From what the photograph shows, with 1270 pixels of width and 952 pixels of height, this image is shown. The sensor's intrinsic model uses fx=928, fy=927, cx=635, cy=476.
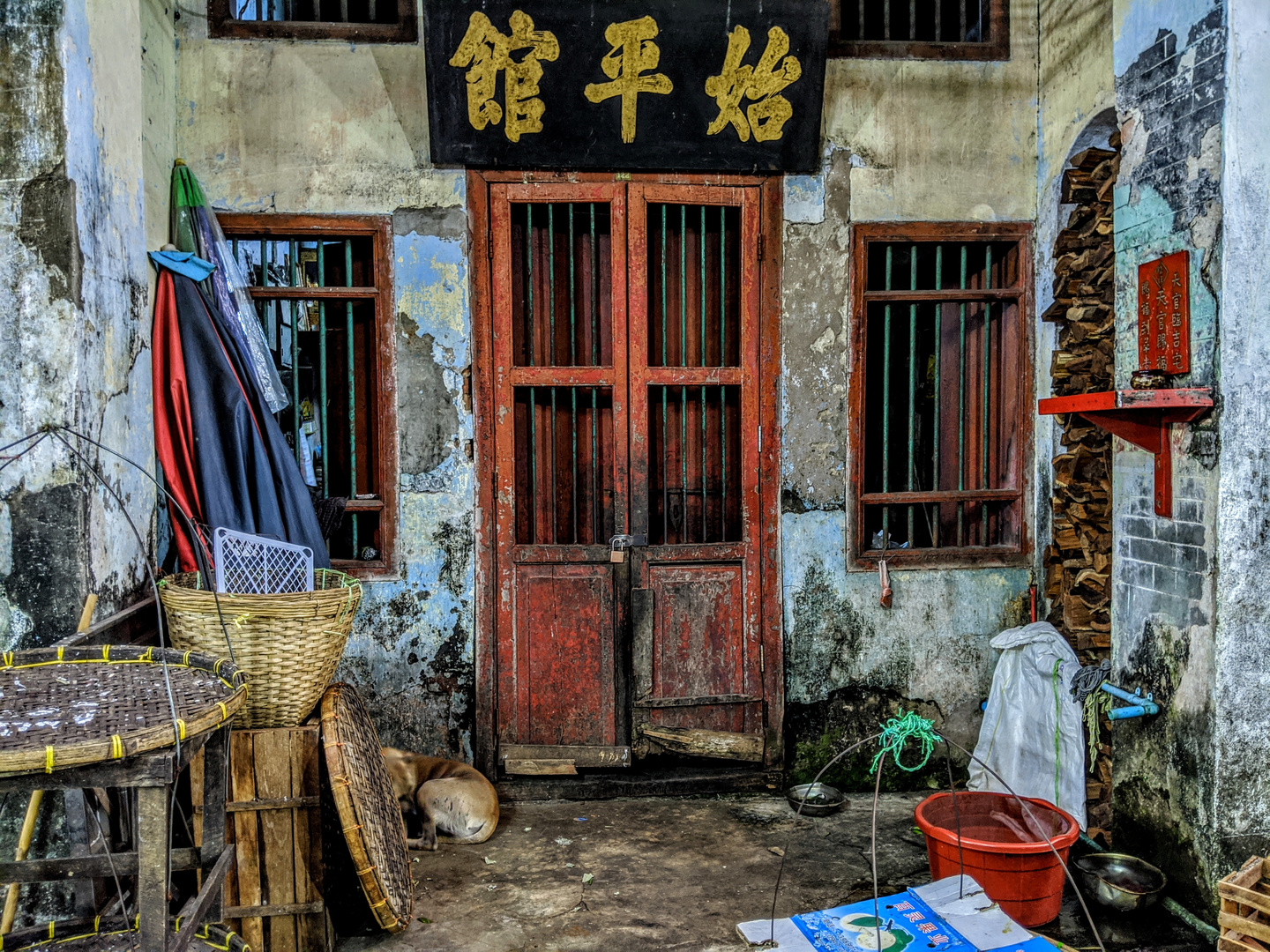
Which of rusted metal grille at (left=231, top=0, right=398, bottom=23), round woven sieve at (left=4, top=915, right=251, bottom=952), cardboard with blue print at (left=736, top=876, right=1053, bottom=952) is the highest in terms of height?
rusted metal grille at (left=231, top=0, right=398, bottom=23)

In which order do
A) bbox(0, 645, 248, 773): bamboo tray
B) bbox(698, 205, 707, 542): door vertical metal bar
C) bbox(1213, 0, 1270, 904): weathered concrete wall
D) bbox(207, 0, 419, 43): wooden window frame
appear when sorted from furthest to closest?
bbox(698, 205, 707, 542): door vertical metal bar, bbox(207, 0, 419, 43): wooden window frame, bbox(1213, 0, 1270, 904): weathered concrete wall, bbox(0, 645, 248, 773): bamboo tray

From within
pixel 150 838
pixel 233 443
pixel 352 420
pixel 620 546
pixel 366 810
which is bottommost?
pixel 366 810

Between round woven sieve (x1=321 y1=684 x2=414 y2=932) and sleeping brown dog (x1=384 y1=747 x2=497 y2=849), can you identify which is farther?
sleeping brown dog (x1=384 y1=747 x2=497 y2=849)

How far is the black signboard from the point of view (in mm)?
4254

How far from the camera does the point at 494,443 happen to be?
4625mm

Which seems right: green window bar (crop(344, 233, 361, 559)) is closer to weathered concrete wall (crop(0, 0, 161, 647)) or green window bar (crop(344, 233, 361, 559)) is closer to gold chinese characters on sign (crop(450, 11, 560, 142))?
gold chinese characters on sign (crop(450, 11, 560, 142))

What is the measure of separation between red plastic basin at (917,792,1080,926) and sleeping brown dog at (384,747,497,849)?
74.6 inches

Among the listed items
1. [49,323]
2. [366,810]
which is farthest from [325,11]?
[366,810]

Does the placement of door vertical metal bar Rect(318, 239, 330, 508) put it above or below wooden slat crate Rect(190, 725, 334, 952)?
above

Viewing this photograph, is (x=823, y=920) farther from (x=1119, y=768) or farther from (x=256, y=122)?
(x=256, y=122)

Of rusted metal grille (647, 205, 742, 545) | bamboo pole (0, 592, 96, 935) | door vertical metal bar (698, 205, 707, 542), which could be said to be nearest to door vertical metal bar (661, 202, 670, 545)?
rusted metal grille (647, 205, 742, 545)

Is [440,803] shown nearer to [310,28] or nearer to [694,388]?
[694,388]

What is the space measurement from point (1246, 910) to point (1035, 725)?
4.20ft

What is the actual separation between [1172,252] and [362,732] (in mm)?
3660
